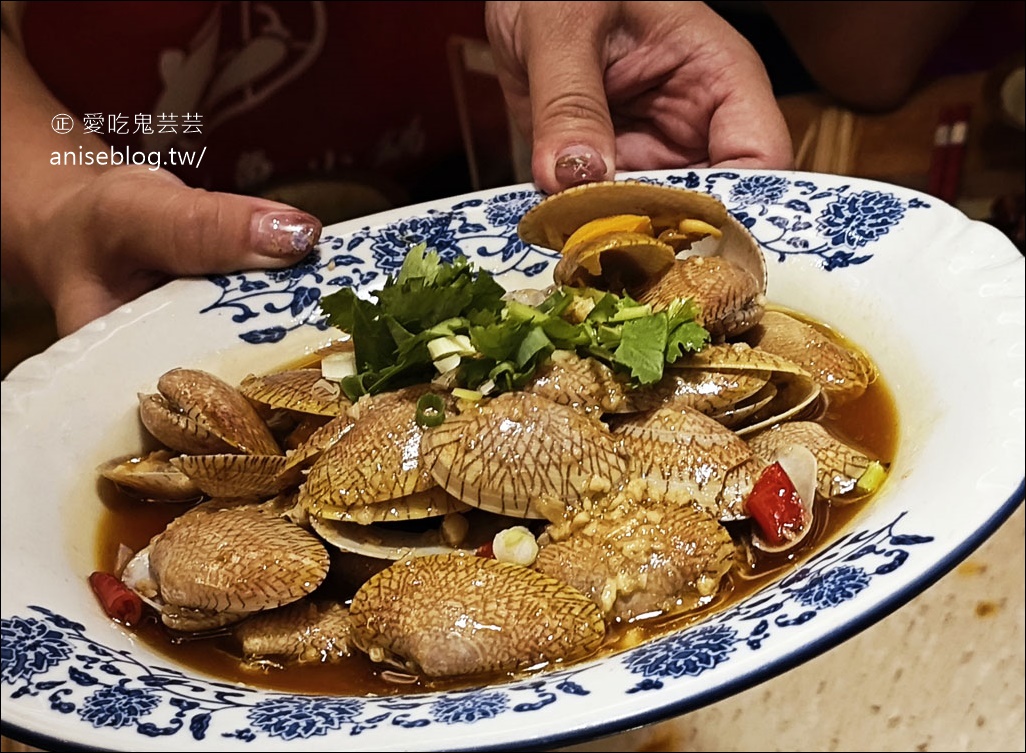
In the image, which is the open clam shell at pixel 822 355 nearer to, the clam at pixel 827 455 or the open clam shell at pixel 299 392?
the clam at pixel 827 455

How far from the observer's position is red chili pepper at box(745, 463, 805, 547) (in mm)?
592

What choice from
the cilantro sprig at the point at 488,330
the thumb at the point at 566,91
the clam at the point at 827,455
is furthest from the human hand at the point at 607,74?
the clam at the point at 827,455

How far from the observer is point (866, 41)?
1.00 meters

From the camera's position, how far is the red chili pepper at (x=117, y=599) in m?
0.61

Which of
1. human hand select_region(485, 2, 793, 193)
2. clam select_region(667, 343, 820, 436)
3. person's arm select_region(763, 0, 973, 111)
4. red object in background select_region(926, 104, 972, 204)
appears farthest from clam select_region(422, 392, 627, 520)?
A: red object in background select_region(926, 104, 972, 204)

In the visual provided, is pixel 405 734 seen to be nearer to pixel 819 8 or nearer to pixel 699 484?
pixel 699 484

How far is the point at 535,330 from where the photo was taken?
0.62 metres

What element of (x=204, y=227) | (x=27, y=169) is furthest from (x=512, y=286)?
(x=27, y=169)

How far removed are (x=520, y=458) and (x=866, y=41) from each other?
717 mm

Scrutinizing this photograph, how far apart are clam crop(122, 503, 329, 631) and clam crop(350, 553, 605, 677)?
49 mm

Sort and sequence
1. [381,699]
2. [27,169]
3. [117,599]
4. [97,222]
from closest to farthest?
[381,699] < [117,599] < [97,222] < [27,169]

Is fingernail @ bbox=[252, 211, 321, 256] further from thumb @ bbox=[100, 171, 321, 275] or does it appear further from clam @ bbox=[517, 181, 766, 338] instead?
clam @ bbox=[517, 181, 766, 338]

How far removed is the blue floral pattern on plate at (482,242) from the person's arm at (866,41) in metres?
0.09

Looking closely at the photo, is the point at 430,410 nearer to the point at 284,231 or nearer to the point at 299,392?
the point at 299,392
